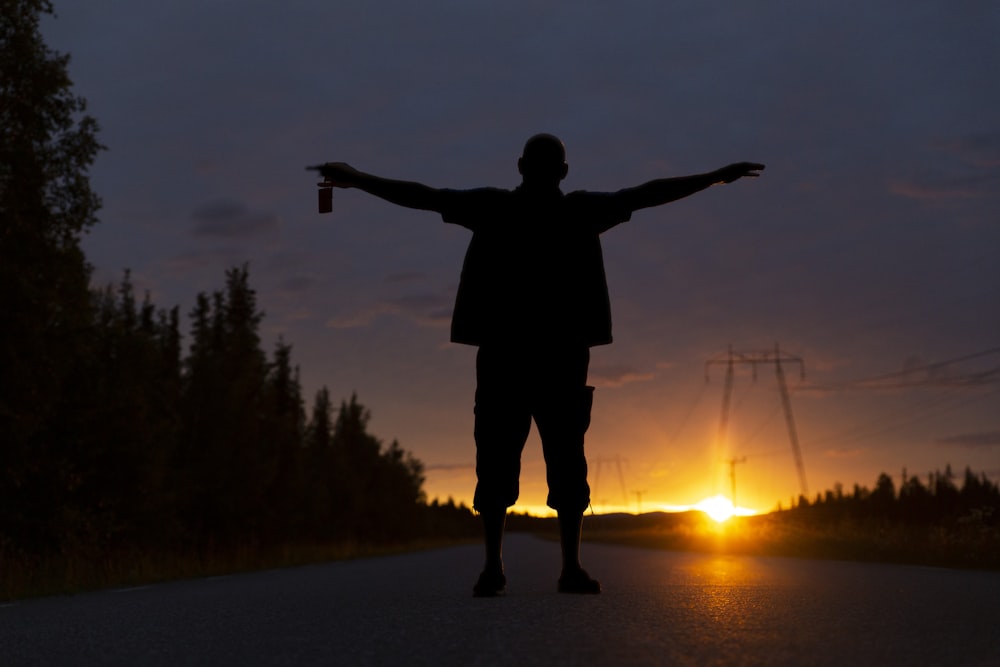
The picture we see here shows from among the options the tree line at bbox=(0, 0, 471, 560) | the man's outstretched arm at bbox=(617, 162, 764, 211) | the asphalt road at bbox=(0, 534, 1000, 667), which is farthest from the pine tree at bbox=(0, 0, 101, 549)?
the man's outstretched arm at bbox=(617, 162, 764, 211)

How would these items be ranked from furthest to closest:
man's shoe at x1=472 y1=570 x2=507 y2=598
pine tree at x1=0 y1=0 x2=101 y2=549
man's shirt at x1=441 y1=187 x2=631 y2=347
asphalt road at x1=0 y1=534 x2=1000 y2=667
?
pine tree at x1=0 y1=0 x2=101 y2=549 < man's shoe at x1=472 y1=570 x2=507 y2=598 < man's shirt at x1=441 y1=187 x2=631 y2=347 < asphalt road at x1=0 y1=534 x2=1000 y2=667

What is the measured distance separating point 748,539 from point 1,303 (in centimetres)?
2251

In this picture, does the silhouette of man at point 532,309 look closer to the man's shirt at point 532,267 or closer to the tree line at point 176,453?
the man's shirt at point 532,267

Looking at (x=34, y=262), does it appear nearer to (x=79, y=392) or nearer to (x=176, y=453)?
(x=79, y=392)

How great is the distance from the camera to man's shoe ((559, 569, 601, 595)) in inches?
245

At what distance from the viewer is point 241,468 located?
154ft

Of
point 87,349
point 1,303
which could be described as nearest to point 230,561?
point 87,349

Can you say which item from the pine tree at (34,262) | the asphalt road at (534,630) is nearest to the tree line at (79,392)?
the pine tree at (34,262)

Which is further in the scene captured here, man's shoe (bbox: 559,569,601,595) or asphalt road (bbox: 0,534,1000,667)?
man's shoe (bbox: 559,569,601,595)

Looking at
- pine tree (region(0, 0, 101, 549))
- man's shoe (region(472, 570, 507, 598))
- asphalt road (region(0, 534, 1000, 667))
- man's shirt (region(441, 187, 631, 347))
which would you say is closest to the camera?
asphalt road (region(0, 534, 1000, 667))

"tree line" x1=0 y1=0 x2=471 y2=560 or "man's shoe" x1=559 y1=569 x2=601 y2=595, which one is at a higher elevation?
"tree line" x1=0 y1=0 x2=471 y2=560

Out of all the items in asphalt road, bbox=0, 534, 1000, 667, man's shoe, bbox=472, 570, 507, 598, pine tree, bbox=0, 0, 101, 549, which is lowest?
asphalt road, bbox=0, 534, 1000, 667

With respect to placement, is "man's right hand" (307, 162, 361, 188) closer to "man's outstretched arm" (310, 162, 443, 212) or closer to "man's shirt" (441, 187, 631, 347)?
"man's outstretched arm" (310, 162, 443, 212)

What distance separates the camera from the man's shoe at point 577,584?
20.4 ft
